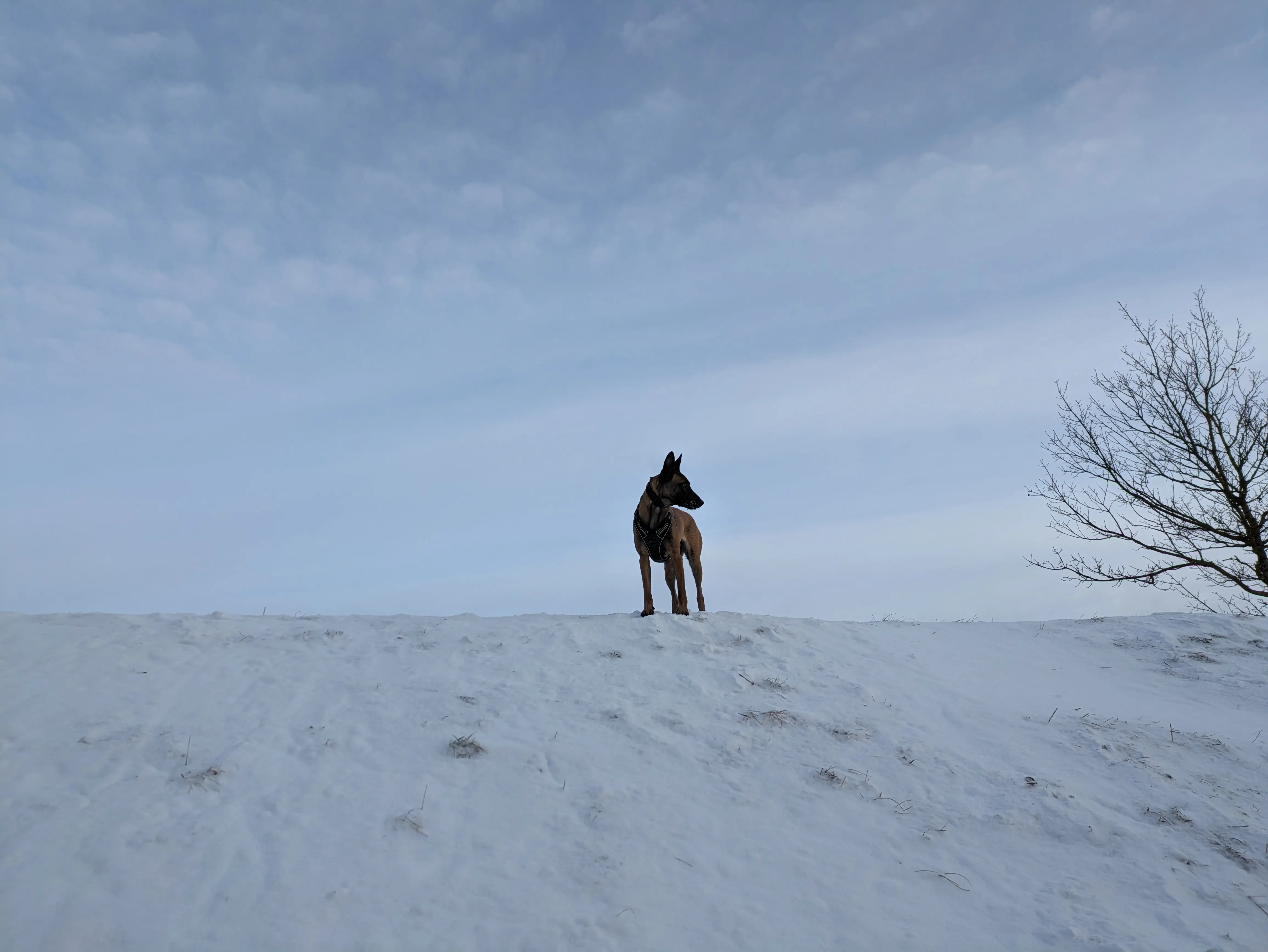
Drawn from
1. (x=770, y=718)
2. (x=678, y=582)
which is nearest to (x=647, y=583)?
(x=678, y=582)

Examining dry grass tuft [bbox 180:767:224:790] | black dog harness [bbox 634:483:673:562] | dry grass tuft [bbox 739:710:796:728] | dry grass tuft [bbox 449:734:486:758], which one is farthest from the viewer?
black dog harness [bbox 634:483:673:562]

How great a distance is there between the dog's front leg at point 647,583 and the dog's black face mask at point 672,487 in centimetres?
100

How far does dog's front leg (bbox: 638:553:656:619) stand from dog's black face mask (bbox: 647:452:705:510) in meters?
1.00

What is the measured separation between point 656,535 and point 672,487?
33.5 inches

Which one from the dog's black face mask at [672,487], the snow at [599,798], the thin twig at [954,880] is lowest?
the thin twig at [954,880]

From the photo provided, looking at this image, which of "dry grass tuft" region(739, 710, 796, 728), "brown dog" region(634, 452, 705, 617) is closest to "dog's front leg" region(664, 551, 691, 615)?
"brown dog" region(634, 452, 705, 617)

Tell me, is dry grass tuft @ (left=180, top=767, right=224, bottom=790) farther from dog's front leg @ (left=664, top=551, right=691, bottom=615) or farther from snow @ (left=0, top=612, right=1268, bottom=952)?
dog's front leg @ (left=664, top=551, right=691, bottom=615)

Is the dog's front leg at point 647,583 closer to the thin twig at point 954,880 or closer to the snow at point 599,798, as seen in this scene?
the snow at point 599,798

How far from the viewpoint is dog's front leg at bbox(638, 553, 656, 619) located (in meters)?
11.9

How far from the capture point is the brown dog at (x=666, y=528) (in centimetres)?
1170

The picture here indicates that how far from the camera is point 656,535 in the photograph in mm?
11617

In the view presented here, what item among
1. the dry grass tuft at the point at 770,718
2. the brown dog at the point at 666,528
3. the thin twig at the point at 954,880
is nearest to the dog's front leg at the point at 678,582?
the brown dog at the point at 666,528

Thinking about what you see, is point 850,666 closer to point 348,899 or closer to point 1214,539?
point 348,899

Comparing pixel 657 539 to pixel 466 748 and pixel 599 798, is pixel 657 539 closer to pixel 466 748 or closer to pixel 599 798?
pixel 466 748
